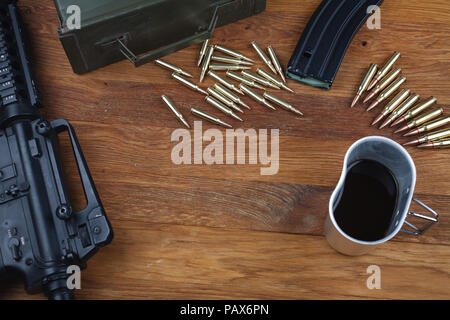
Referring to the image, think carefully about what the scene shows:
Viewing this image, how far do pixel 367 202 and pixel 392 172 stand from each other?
80 mm

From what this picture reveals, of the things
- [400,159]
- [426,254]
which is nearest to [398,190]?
[400,159]

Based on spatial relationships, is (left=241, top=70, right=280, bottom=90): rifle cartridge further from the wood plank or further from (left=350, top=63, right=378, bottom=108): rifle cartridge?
the wood plank

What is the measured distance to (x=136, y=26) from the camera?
3.75 feet

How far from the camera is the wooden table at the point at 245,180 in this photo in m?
1.01

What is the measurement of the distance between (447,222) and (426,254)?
0.09 m

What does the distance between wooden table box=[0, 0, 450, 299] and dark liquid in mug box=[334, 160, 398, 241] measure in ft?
0.36

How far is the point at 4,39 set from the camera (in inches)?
45.0

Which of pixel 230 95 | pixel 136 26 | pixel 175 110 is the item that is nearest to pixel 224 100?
pixel 230 95

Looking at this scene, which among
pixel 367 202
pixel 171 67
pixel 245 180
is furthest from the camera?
pixel 171 67

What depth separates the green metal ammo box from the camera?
1077 mm

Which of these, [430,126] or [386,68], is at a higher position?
[386,68]

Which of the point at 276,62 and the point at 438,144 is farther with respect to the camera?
the point at 276,62

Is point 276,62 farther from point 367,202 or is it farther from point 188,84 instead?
point 367,202

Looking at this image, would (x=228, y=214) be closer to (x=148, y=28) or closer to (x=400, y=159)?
(x=400, y=159)
